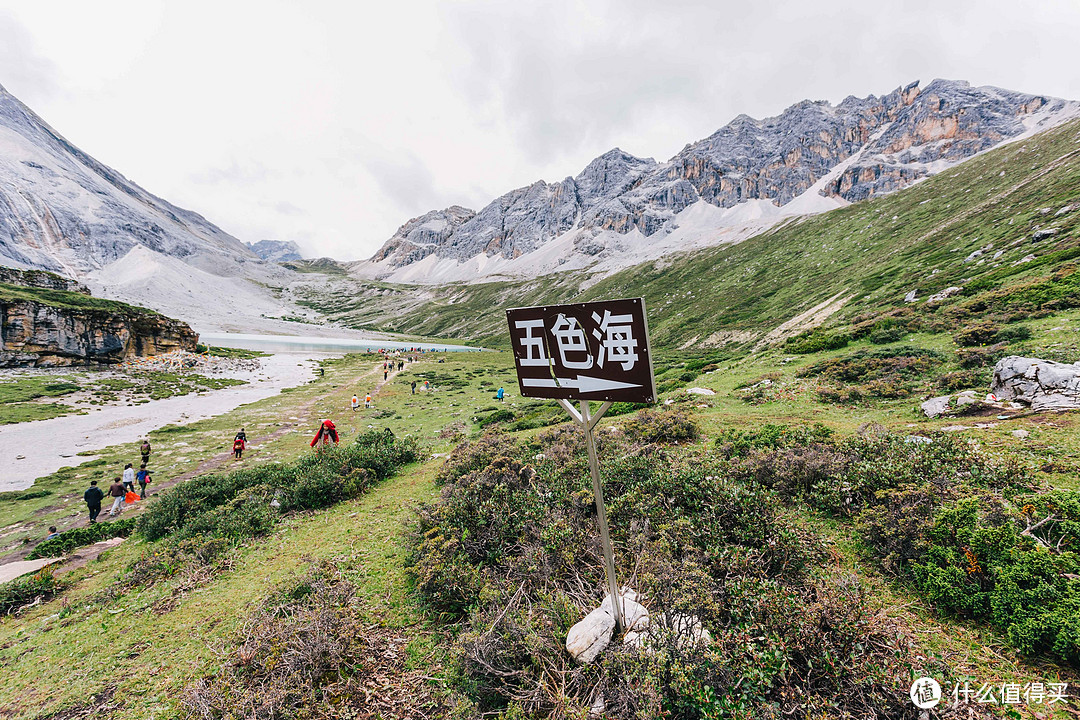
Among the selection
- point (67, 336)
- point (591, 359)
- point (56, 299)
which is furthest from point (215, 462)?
point (56, 299)

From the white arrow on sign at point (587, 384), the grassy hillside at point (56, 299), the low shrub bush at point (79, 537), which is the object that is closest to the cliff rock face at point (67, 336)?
the grassy hillside at point (56, 299)

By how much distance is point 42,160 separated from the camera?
188875 mm

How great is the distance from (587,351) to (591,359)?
0.38ft

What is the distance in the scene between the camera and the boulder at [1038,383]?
9.30m

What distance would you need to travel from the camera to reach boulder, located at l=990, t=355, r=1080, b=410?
366 inches

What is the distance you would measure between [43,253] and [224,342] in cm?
13046

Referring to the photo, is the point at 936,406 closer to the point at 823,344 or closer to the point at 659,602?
the point at 823,344

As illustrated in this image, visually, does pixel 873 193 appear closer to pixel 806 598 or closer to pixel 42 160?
pixel 806 598

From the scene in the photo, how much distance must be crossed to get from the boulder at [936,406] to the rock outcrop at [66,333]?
72.5 metres

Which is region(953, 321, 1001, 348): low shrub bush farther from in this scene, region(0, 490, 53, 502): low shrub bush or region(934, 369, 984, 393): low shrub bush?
region(0, 490, 53, 502): low shrub bush

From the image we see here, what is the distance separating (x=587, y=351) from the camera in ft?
15.6

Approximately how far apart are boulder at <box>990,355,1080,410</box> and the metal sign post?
12.4 m

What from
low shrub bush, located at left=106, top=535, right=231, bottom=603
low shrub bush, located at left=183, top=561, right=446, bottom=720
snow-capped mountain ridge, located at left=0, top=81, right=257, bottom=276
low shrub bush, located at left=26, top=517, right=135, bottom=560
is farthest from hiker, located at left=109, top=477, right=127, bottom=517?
snow-capped mountain ridge, located at left=0, top=81, right=257, bottom=276

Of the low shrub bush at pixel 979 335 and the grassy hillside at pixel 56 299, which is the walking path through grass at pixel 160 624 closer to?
the low shrub bush at pixel 979 335
